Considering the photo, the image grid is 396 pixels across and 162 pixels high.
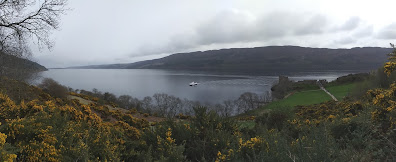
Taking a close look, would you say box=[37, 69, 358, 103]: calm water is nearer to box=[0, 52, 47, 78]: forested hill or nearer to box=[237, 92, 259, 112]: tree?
box=[237, 92, 259, 112]: tree

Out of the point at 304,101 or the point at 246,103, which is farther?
the point at 246,103

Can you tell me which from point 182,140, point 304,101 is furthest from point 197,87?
point 182,140

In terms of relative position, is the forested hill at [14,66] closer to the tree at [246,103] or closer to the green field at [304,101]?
the green field at [304,101]

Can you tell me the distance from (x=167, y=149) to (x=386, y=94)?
622cm

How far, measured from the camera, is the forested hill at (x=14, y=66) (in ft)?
39.5

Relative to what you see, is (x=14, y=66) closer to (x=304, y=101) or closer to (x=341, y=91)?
(x=304, y=101)

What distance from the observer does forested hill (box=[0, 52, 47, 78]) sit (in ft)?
39.5

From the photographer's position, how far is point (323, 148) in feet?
9.65

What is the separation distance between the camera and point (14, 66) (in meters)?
15.2

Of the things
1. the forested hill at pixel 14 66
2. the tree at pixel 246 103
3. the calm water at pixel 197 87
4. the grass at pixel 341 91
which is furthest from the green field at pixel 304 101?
the forested hill at pixel 14 66

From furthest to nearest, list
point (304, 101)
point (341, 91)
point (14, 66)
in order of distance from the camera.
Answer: point (341, 91), point (304, 101), point (14, 66)

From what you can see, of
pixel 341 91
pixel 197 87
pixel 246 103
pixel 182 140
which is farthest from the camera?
pixel 197 87

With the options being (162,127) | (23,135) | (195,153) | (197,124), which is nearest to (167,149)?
(195,153)

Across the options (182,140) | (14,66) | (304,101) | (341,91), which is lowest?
(304,101)
